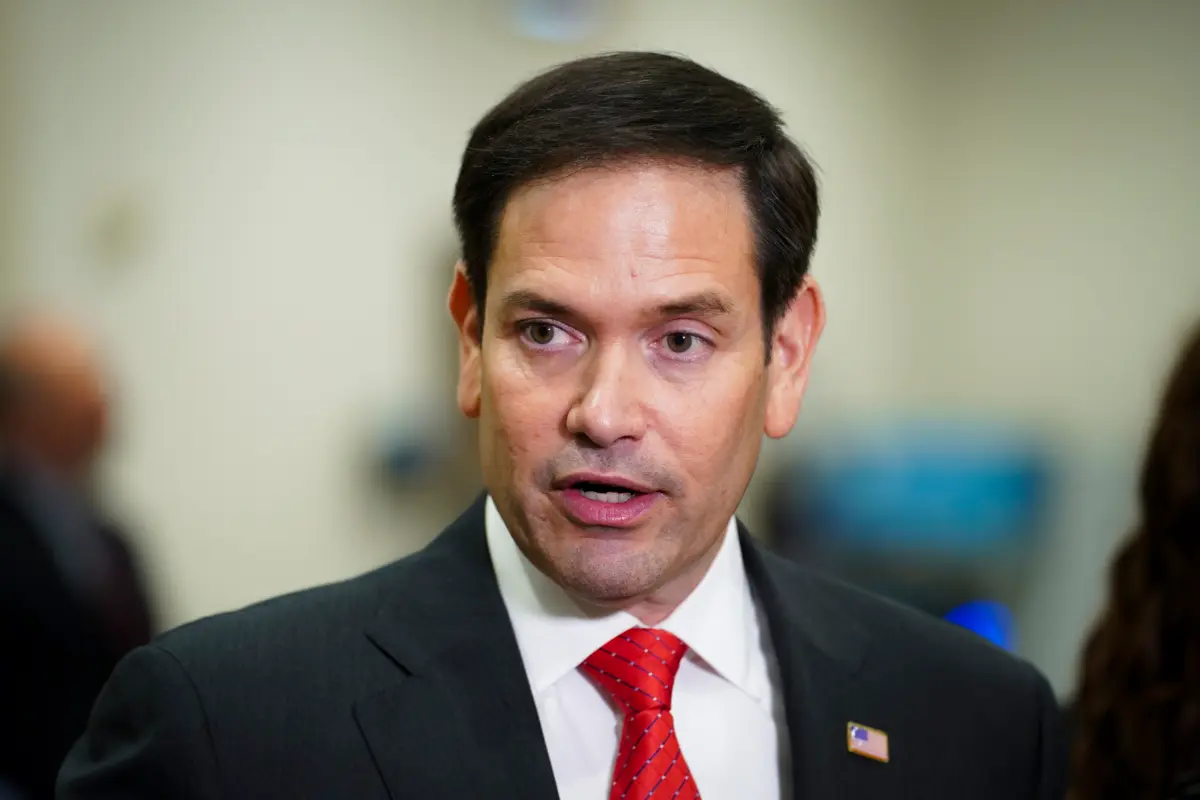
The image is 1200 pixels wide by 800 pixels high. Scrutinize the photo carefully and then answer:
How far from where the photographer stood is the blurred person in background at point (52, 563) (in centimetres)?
311

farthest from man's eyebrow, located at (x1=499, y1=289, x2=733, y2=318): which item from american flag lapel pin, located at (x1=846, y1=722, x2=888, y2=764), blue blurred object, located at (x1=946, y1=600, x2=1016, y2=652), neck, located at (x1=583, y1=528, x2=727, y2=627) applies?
blue blurred object, located at (x1=946, y1=600, x2=1016, y2=652)

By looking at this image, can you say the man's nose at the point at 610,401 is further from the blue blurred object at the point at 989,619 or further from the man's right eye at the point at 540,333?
the blue blurred object at the point at 989,619

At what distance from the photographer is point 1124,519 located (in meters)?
5.08

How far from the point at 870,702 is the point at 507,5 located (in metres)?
3.32

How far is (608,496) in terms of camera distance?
1.66 metres

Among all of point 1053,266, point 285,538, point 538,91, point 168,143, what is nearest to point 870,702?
point 538,91

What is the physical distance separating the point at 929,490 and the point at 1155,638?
11.2 feet

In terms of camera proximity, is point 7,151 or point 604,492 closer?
point 604,492

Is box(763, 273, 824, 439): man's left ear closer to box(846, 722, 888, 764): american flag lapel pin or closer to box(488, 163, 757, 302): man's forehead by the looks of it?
box(488, 163, 757, 302): man's forehead

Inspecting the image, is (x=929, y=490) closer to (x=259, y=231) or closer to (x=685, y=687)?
(x=259, y=231)

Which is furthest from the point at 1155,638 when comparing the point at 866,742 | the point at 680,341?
the point at 680,341

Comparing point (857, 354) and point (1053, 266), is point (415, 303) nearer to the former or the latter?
point (857, 354)

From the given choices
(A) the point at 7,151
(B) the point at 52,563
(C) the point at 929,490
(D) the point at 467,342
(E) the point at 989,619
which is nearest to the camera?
(D) the point at 467,342

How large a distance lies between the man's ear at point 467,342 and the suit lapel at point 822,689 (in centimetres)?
44
